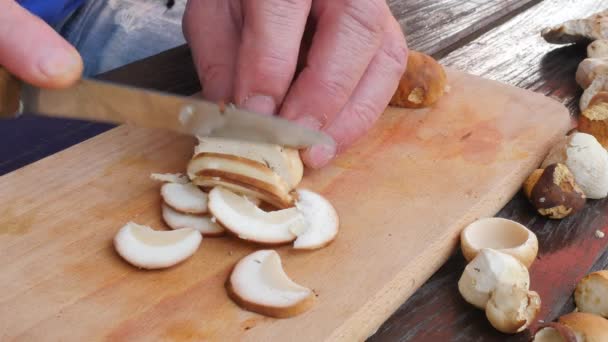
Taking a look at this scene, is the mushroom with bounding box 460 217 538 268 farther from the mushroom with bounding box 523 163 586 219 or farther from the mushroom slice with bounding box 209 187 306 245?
the mushroom slice with bounding box 209 187 306 245

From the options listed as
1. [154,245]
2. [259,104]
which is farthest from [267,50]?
[154,245]

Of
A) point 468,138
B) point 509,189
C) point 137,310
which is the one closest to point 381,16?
point 468,138

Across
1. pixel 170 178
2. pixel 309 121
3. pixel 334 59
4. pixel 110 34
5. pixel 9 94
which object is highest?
pixel 9 94

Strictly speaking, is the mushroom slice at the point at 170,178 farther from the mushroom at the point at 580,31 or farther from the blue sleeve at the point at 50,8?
the mushroom at the point at 580,31

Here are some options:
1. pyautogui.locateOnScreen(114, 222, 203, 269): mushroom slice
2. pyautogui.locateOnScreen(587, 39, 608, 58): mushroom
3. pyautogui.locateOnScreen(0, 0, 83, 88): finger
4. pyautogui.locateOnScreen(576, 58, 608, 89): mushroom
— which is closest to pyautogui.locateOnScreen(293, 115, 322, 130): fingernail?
pyautogui.locateOnScreen(114, 222, 203, 269): mushroom slice

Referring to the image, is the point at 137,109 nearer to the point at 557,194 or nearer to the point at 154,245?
the point at 154,245

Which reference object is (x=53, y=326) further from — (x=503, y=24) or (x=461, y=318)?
(x=503, y=24)
